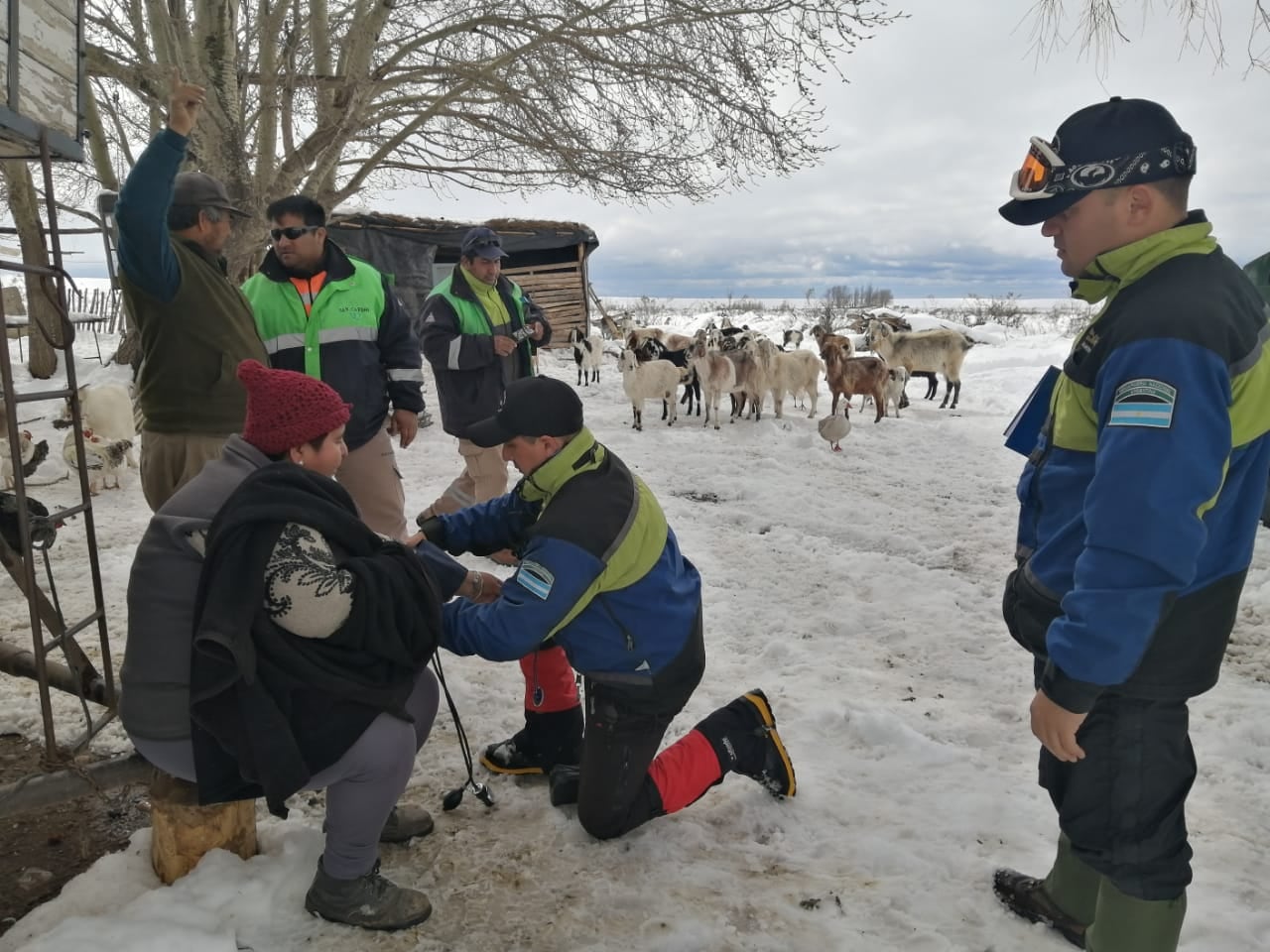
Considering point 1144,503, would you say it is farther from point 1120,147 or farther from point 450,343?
point 450,343

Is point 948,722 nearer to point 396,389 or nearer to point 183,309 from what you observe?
point 396,389

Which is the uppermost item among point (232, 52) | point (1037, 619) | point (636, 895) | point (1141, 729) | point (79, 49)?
point (232, 52)

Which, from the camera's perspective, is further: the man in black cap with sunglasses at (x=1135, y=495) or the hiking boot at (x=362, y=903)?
the hiking boot at (x=362, y=903)

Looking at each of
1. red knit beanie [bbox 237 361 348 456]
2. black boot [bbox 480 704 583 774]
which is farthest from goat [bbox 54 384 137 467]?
red knit beanie [bbox 237 361 348 456]

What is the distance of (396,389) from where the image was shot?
4.03 m

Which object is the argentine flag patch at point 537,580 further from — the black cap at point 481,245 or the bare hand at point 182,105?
the black cap at point 481,245

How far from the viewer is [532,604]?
7.34 ft

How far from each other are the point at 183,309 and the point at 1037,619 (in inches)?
123

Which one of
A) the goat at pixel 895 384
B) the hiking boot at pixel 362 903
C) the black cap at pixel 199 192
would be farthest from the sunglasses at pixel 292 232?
the goat at pixel 895 384

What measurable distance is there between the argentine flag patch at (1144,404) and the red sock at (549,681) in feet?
6.48

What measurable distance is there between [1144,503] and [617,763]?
64.8 inches

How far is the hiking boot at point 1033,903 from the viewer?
2061mm

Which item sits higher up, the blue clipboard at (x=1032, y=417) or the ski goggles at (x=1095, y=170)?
the ski goggles at (x=1095, y=170)

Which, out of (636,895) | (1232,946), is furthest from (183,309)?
(1232,946)
